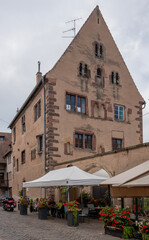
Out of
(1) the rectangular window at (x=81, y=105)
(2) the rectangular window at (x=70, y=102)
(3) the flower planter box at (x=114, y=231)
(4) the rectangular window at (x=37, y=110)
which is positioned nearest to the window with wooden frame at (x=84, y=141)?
(1) the rectangular window at (x=81, y=105)

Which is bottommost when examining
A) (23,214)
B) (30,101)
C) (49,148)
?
(23,214)

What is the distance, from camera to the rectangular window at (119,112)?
25.5 meters

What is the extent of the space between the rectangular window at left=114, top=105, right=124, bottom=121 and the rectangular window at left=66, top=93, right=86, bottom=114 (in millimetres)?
3033

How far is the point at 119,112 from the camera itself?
84.3ft

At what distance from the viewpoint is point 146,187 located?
9695mm

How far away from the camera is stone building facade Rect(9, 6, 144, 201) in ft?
73.3

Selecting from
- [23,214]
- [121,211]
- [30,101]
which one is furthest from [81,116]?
[121,211]

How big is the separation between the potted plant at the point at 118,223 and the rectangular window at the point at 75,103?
12958mm

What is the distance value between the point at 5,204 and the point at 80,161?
733 centimetres

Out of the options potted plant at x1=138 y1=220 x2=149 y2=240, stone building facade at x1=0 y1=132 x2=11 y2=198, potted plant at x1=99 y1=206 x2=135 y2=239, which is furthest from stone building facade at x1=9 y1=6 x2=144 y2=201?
stone building facade at x1=0 y1=132 x2=11 y2=198

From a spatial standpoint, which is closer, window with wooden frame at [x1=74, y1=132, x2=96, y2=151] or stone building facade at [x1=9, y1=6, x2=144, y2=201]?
stone building facade at [x1=9, y1=6, x2=144, y2=201]

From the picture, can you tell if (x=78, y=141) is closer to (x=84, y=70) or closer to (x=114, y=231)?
(x=84, y=70)

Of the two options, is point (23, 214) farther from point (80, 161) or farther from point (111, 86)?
point (111, 86)

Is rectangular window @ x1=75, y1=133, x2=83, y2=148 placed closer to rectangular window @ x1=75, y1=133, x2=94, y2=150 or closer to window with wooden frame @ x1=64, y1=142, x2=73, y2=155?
rectangular window @ x1=75, y1=133, x2=94, y2=150
